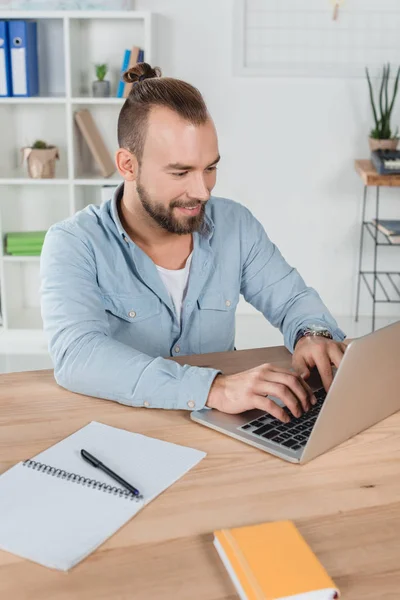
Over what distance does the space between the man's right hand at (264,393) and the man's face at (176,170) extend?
466 millimetres

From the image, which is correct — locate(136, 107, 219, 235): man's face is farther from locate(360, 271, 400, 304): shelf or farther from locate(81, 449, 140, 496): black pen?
locate(360, 271, 400, 304): shelf

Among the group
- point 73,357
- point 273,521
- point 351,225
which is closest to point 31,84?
point 351,225

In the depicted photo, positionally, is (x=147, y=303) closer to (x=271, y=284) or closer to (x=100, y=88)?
(x=271, y=284)

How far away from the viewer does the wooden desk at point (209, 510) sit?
739 mm

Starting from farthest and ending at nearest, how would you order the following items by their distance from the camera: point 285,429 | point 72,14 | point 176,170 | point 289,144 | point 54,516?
point 289,144
point 72,14
point 176,170
point 285,429
point 54,516

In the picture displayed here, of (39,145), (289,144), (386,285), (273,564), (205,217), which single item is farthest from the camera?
(386,285)

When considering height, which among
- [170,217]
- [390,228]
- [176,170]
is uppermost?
[176,170]

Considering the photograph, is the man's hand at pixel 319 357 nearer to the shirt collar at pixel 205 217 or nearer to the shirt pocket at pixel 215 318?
the shirt pocket at pixel 215 318

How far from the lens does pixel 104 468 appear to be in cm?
95

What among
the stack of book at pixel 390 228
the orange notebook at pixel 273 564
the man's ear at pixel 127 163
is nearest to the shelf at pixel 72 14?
the stack of book at pixel 390 228

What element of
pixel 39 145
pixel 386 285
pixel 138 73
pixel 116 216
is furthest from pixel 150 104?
pixel 386 285

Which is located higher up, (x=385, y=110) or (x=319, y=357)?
(x=385, y=110)

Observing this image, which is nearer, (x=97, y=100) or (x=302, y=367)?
(x=302, y=367)

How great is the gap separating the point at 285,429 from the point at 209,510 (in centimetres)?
25
